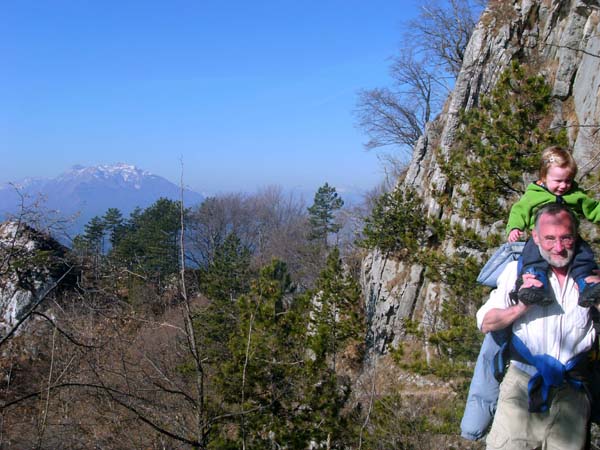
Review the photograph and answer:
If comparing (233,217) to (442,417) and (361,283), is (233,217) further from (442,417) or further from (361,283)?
(442,417)

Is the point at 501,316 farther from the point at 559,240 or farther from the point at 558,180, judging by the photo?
the point at 558,180

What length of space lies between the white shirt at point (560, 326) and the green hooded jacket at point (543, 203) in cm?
58

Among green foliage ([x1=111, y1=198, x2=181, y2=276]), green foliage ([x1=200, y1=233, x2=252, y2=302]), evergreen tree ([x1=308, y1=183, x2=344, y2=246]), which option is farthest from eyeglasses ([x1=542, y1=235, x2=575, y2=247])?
evergreen tree ([x1=308, y1=183, x2=344, y2=246])

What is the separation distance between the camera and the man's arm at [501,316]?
2023 millimetres

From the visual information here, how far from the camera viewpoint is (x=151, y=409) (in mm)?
5906

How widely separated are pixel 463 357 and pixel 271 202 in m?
45.8

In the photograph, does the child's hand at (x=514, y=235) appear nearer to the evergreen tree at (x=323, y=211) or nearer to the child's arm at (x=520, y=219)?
the child's arm at (x=520, y=219)

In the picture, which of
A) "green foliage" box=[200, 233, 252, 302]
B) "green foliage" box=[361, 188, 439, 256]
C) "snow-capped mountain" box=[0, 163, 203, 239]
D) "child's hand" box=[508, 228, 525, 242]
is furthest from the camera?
"snow-capped mountain" box=[0, 163, 203, 239]

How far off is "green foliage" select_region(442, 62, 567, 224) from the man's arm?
4538 mm

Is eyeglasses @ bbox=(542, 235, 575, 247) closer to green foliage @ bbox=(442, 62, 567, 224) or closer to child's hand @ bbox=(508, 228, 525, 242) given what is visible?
child's hand @ bbox=(508, 228, 525, 242)

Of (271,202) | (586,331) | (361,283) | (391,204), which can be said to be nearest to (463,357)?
(586,331)

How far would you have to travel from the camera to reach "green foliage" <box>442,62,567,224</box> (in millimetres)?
6168

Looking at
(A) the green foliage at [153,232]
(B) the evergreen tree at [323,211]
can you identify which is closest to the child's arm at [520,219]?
(A) the green foliage at [153,232]

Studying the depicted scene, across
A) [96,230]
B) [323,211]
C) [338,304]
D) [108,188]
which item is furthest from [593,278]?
[108,188]
